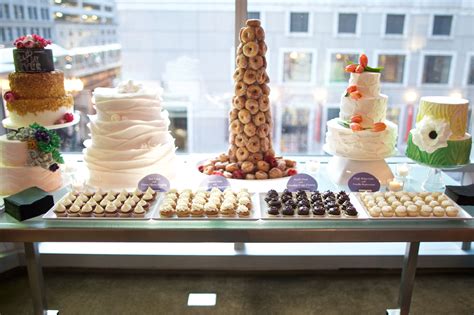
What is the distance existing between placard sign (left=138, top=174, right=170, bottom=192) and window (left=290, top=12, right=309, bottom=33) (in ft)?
4.62

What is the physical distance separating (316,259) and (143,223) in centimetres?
156

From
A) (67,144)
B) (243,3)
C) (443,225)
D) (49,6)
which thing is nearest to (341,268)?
(443,225)

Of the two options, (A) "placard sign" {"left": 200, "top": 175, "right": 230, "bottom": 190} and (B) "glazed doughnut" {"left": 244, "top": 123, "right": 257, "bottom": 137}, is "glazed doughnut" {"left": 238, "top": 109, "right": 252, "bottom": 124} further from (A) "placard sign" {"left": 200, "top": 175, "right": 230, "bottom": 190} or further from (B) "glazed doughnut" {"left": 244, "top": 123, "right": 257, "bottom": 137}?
(A) "placard sign" {"left": 200, "top": 175, "right": 230, "bottom": 190}

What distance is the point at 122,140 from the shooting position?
2016 mm

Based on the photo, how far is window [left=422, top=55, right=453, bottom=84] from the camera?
9.54 feet

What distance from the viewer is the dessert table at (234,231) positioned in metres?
1.69

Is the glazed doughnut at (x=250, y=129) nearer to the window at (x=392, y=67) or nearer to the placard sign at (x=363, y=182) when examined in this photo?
the placard sign at (x=363, y=182)

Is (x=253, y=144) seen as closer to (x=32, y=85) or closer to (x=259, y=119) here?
(x=259, y=119)

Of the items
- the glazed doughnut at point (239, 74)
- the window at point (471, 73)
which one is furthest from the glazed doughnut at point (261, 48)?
the window at point (471, 73)

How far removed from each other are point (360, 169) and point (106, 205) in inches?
46.5

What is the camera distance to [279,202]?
1830 millimetres

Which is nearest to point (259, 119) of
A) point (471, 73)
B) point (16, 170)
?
point (16, 170)

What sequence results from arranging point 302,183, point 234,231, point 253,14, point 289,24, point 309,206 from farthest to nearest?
point 289,24, point 253,14, point 302,183, point 309,206, point 234,231

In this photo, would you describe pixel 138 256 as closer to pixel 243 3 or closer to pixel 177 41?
pixel 177 41
